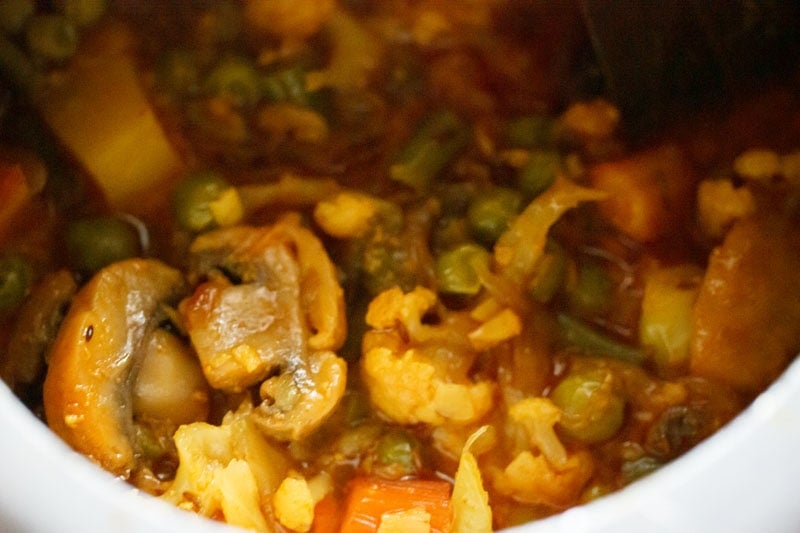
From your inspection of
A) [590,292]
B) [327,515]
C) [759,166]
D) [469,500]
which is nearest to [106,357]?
[327,515]

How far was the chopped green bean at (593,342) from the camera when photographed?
159cm

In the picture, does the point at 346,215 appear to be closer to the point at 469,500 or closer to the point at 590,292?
the point at 590,292

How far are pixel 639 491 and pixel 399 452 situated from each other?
0.52 meters

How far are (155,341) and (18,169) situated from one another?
0.38m

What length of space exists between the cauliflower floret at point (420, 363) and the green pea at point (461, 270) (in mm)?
42

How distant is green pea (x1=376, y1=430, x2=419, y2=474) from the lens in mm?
1477

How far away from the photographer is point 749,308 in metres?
1.51

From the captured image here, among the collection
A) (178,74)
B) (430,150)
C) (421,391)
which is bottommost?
(421,391)

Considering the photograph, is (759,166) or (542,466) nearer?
(542,466)

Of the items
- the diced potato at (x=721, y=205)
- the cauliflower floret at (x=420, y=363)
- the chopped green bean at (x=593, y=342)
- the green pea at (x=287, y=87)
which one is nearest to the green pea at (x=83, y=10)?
the green pea at (x=287, y=87)

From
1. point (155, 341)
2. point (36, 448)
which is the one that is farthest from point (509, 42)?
point (36, 448)

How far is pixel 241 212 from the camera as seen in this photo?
171 cm

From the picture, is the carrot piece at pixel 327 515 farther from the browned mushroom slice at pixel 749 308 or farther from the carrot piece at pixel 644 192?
the carrot piece at pixel 644 192

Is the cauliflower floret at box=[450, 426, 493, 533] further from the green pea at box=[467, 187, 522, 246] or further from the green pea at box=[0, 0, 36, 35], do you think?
the green pea at box=[0, 0, 36, 35]
